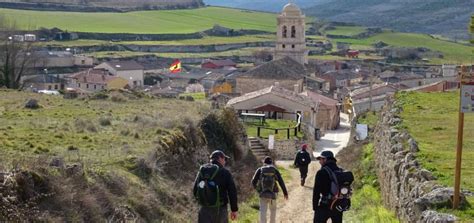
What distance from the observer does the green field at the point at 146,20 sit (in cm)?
12231

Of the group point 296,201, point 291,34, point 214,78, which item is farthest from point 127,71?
point 296,201

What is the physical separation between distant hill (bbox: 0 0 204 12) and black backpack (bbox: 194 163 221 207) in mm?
129501

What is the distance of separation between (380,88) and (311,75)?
750cm

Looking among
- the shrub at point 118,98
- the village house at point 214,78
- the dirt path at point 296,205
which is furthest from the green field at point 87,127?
the village house at point 214,78

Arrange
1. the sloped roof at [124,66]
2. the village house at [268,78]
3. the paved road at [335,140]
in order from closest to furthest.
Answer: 1. the paved road at [335,140]
2. the village house at [268,78]
3. the sloped roof at [124,66]

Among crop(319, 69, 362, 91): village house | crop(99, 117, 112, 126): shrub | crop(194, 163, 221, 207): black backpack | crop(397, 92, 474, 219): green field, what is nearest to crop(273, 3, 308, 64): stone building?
crop(319, 69, 362, 91): village house

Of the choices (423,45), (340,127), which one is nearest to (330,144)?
(340,127)

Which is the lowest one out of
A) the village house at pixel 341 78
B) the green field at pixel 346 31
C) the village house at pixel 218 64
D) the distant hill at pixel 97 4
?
the village house at pixel 341 78

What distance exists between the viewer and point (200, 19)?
533 feet

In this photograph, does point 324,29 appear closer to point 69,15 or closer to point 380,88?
point 69,15

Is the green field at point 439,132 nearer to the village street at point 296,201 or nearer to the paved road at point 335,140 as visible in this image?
the village street at point 296,201

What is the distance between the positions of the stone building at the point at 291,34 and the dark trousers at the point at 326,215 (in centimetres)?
5853

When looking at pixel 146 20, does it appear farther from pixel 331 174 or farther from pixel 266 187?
pixel 331 174

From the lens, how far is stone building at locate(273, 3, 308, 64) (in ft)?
227
